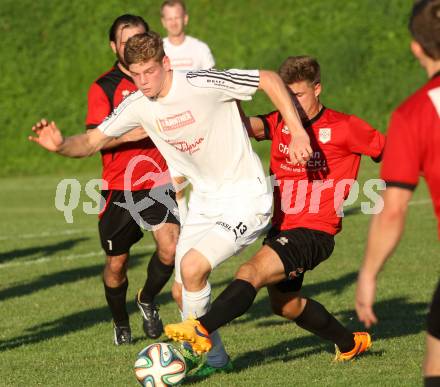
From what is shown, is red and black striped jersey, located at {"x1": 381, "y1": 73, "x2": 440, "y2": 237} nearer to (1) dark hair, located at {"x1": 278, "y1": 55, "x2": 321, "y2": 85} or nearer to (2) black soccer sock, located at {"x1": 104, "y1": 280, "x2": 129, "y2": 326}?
(1) dark hair, located at {"x1": 278, "y1": 55, "x2": 321, "y2": 85}

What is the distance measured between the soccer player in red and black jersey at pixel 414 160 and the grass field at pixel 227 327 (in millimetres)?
2322

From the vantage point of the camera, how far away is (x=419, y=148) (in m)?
4.30

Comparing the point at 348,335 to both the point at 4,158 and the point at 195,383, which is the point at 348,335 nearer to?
the point at 195,383

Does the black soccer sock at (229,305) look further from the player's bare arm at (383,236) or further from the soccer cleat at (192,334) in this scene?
the player's bare arm at (383,236)

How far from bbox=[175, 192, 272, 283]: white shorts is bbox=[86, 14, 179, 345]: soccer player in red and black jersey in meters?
1.69

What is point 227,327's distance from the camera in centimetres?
896

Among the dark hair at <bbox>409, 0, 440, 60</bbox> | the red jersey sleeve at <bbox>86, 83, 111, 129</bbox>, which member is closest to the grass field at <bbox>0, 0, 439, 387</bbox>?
the red jersey sleeve at <bbox>86, 83, 111, 129</bbox>

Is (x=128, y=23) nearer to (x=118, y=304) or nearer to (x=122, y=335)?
(x=118, y=304)

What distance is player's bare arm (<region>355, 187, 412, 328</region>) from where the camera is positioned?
431 centimetres

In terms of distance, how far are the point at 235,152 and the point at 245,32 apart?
951 inches

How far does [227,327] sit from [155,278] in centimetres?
73

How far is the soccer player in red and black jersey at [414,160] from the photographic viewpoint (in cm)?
429

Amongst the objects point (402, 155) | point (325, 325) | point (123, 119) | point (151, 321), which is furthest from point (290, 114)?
point (151, 321)

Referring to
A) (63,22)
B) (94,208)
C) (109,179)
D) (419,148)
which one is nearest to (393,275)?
(109,179)
